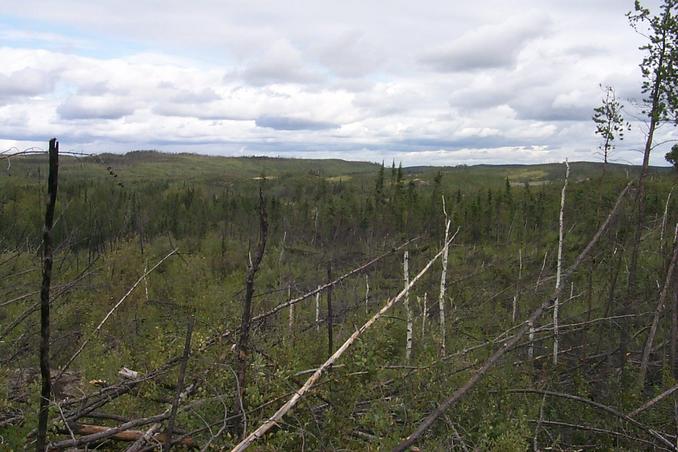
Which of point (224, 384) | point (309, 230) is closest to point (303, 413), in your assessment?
point (224, 384)

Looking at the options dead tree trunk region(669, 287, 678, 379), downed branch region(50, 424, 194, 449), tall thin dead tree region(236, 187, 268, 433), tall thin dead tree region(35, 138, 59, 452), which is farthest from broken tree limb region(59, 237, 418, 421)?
dead tree trunk region(669, 287, 678, 379)

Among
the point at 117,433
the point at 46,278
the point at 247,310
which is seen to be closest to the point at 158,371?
the point at 117,433

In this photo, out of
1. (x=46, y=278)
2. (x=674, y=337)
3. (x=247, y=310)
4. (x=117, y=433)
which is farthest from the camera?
(x=674, y=337)

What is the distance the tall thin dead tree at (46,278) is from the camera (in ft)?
8.99

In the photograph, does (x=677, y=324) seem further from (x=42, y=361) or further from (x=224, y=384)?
(x=42, y=361)

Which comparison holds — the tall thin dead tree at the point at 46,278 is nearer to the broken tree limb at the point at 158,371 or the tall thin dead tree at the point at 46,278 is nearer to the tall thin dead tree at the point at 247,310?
the tall thin dead tree at the point at 247,310

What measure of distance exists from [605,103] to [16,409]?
16.0m

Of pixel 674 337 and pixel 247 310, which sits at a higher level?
pixel 247 310

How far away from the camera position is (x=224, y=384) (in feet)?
15.8

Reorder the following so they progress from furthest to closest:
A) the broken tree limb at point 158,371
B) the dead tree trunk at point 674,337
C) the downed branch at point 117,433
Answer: the dead tree trunk at point 674,337, the broken tree limb at point 158,371, the downed branch at point 117,433

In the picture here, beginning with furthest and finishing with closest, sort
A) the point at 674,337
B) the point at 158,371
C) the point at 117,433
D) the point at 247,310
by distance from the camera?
1. the point at 674,337
2. the point at 158,371
3. the point at 117,433
4. the point at 247,310

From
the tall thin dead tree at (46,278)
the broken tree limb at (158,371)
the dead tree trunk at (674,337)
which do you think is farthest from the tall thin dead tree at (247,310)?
the dead tree trunk at (674,337)

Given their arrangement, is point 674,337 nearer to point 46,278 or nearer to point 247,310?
point 247,310

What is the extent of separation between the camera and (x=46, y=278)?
9.61 feet
